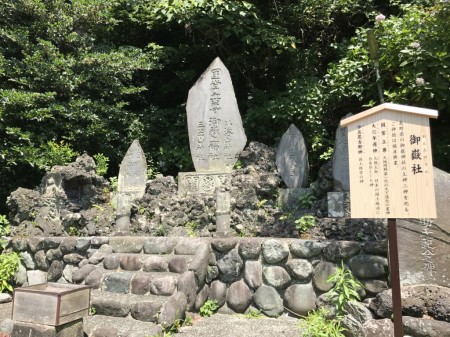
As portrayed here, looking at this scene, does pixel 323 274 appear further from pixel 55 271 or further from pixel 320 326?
pixel 55 271

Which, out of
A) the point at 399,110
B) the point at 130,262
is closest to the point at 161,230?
the point at 130,262

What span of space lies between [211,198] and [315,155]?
3.26m

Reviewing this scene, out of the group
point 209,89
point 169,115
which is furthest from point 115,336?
point 169,115

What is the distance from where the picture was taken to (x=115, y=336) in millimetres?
3664

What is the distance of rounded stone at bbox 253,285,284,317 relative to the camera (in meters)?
4.37

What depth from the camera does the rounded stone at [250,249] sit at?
4.57 metres

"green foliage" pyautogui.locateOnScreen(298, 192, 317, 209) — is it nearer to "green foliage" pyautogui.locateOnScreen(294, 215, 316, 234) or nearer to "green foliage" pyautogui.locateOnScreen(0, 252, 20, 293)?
"green foliage" pyautogui.locateOnScreen(294, 215, 316, 234)

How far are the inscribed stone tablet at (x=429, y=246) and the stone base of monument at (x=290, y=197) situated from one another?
6.93ft

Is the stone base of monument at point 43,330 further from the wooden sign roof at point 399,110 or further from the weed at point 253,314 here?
the wooden sign roof at point 399,110

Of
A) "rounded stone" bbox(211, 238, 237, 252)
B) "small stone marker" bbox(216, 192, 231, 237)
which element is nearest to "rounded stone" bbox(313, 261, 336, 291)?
"rounded stone" bbox(211, 238, 237, 252)

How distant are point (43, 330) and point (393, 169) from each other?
317 cm

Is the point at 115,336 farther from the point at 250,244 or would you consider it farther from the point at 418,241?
the point at 418,241

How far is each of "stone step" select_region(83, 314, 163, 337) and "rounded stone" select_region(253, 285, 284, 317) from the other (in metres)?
1.25

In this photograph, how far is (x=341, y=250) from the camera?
4082 millimetres
